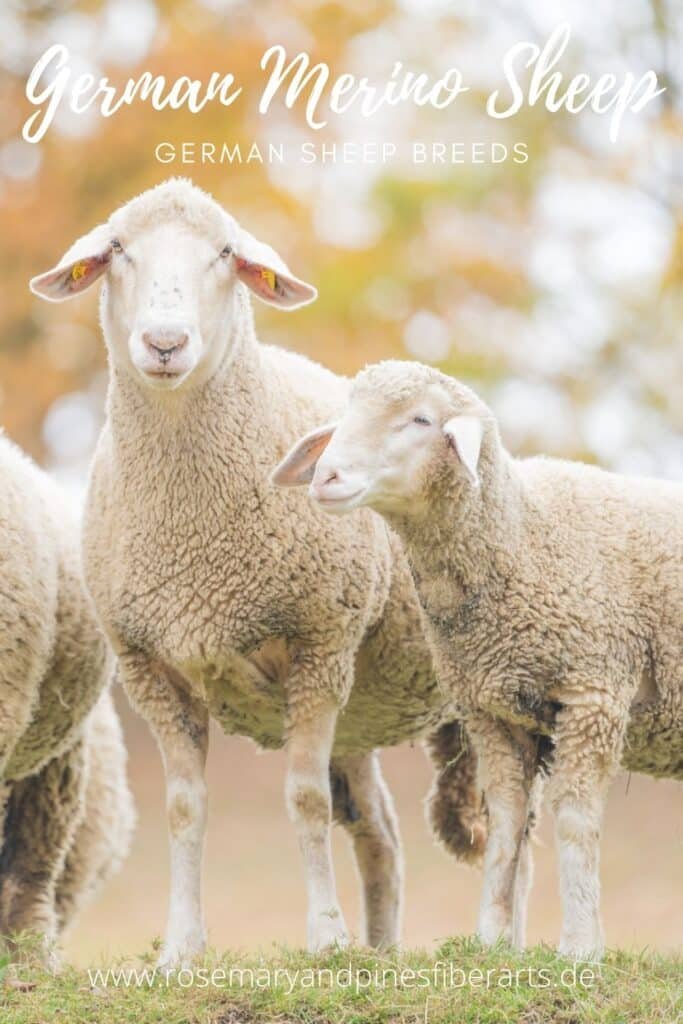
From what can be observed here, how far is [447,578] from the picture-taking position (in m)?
5.64

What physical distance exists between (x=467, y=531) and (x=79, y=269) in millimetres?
1612

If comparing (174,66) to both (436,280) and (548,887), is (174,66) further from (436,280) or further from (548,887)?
(548,887)

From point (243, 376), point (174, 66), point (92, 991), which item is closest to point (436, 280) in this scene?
point (174, 66)

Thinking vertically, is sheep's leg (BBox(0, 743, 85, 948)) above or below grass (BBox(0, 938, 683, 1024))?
above

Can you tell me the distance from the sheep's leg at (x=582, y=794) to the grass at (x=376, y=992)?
7.9 inches

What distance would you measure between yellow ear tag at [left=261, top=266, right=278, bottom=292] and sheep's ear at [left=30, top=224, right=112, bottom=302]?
1.70 ft

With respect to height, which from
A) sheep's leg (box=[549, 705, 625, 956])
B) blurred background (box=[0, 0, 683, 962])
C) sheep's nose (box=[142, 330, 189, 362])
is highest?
blurred background (box=[0, 0, 683, 962])

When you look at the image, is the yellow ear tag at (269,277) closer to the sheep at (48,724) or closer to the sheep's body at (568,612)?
the sheep's body at (568,612)

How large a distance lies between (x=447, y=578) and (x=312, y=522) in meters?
0.56

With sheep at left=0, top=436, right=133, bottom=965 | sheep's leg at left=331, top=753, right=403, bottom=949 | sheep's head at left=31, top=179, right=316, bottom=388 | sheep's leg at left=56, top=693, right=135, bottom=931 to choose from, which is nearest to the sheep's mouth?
sheep's head at left=31, top=179, right=316, bottom=388

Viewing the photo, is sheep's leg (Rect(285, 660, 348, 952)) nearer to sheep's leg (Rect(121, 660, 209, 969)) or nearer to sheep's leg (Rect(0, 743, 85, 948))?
sheep's leg (Rect(121, 660, 209, 969))

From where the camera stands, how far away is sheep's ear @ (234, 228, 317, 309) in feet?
19.5

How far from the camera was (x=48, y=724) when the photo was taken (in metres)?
6.96

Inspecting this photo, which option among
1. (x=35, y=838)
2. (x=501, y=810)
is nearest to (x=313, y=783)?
(x=501, y=810)
